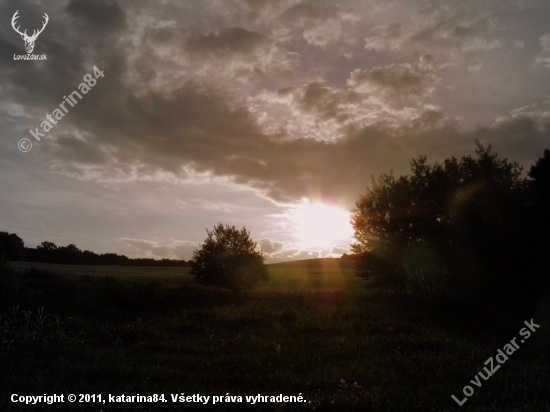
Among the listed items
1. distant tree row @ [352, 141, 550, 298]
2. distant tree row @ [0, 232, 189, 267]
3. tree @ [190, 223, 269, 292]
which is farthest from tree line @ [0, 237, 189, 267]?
distant tree row @ [352, 141, 550, 298]

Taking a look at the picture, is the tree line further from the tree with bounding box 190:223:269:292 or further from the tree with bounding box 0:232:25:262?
the tree with bounding box 190:223:269:292

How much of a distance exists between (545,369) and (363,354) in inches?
172

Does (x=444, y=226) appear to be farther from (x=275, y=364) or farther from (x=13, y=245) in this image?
(x=13, y=245)

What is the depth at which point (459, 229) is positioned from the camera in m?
31.3

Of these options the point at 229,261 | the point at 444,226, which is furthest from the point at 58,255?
the point at 444,226

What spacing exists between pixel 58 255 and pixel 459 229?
3378 inches

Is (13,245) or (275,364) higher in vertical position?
(13,245)

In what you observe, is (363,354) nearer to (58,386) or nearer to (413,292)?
(58,386)

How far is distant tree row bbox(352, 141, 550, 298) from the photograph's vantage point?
27094 mm

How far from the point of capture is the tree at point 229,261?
3688 centimetres

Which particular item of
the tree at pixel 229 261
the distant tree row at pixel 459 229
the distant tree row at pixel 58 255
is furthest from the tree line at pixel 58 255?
the distant tree row at pixel 459 229

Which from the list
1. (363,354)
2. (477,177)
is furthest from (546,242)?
(363,354)

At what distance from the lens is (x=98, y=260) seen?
3541 inches

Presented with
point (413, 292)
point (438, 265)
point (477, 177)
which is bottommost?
point (413, 292)
